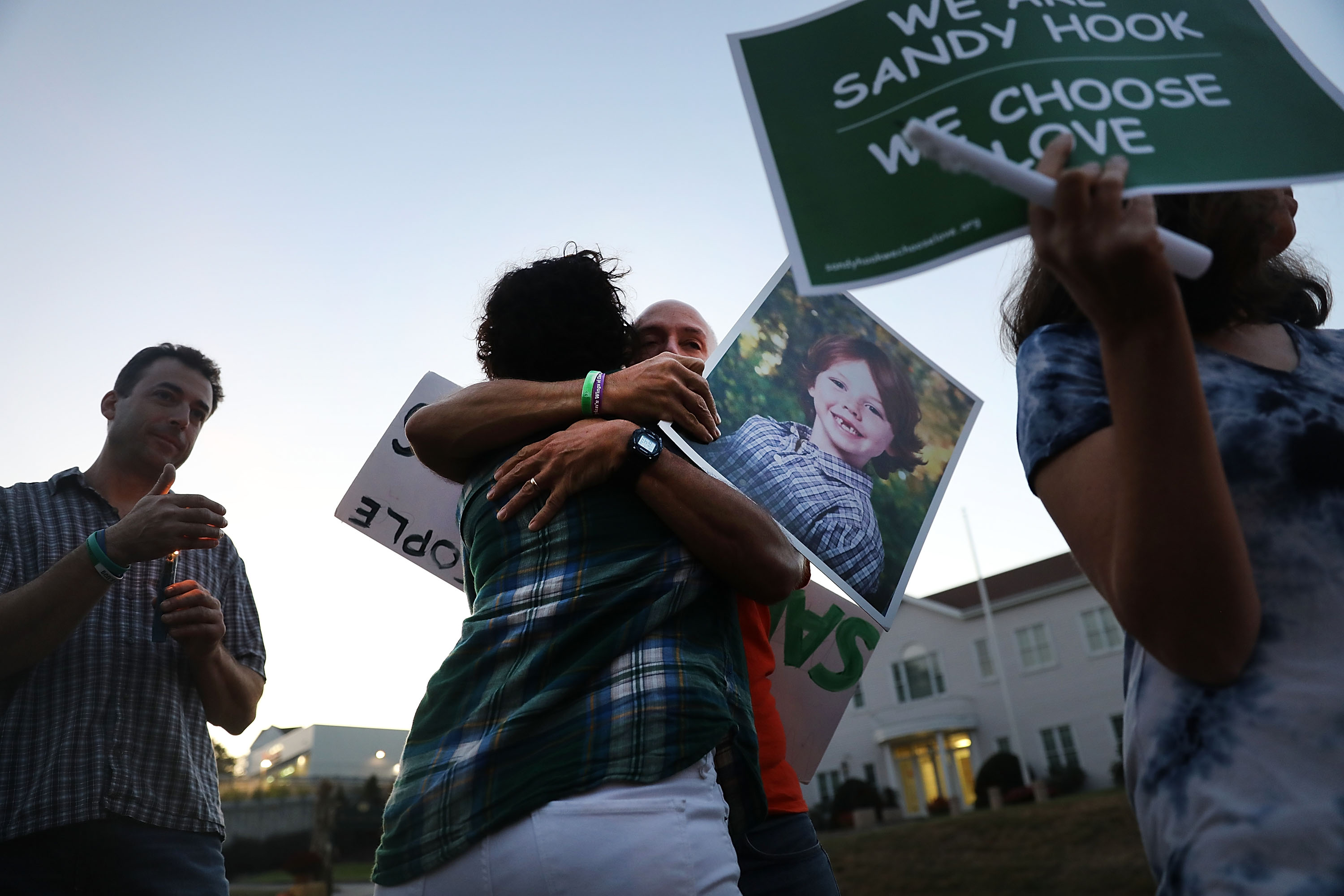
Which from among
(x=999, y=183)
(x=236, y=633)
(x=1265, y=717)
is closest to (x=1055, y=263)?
(x=999, y=183)

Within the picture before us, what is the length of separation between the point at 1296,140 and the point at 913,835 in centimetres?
2729

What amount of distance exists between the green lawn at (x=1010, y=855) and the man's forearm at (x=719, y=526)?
18.3 meters

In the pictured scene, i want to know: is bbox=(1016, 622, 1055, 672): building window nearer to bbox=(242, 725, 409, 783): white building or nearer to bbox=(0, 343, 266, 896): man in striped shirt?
bbox=(242, 725, 409, 783): white building

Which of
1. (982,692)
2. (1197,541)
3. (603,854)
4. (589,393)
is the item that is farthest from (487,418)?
(982,692)

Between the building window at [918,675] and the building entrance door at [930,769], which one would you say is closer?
the building entrance door at [930,769]

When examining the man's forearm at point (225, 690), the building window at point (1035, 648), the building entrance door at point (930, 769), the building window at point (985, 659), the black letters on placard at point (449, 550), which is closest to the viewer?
the man's forearm at point (225, 690)

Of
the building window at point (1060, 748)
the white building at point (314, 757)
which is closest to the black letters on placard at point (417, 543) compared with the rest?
the white building at point (314, 757)

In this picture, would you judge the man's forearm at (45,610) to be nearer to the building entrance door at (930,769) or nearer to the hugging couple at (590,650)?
the hugging couple at (590,650)

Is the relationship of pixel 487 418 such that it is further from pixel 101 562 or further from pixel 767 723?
pixel 101 562

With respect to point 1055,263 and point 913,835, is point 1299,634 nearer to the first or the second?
point 1055,263

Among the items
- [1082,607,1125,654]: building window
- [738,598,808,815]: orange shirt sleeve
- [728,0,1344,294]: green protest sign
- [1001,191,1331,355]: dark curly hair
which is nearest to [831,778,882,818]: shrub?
[1082,607,1125,654]: building window

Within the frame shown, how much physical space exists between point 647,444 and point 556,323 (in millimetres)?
422

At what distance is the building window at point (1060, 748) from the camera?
3484 cm

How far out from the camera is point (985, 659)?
128ft
